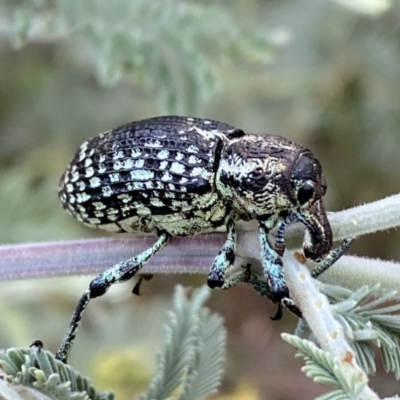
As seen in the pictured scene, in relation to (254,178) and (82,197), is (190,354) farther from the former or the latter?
(82,197)

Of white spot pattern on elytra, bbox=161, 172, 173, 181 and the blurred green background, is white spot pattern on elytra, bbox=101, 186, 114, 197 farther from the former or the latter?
the blurred green background

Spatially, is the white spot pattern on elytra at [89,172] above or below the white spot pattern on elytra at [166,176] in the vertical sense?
above

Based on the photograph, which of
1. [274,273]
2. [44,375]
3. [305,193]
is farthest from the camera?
[305,193]

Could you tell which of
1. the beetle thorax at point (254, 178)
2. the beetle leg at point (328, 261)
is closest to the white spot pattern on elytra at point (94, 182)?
the beetle thorax at point (254, 178)

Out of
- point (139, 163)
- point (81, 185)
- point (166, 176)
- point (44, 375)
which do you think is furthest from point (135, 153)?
point (44, 375)

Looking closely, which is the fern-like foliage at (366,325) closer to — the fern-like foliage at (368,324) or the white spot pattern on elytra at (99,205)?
the fern-like foliage at (368,324)

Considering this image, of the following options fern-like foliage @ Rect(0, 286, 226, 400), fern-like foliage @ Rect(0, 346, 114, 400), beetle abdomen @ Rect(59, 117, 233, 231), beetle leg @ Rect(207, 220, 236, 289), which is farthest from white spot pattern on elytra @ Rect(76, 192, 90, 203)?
fern-like foliage @ Rect(0, 346, 114, 400)
